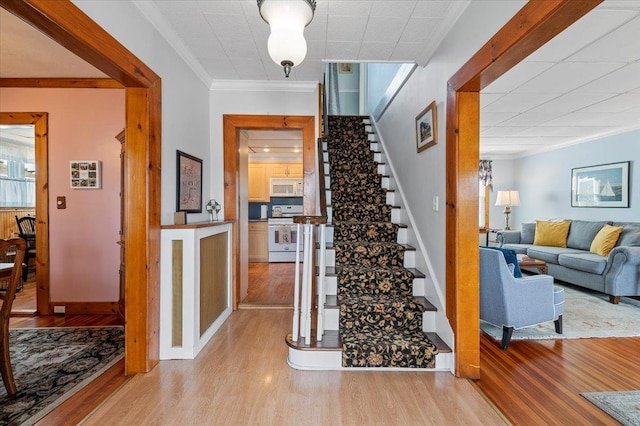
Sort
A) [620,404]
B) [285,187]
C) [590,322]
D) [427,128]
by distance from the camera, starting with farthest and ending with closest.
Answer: [285,187] < [590,322] < [427,128] < [620,404]

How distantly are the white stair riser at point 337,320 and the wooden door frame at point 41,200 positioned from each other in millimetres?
3367

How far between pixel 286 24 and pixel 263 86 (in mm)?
2149

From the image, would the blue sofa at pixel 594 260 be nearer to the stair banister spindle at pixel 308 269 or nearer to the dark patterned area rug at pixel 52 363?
the stair banister spindle at pixel 308 269

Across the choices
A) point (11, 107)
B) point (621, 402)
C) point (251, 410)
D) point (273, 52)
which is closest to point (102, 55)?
point (273, 52)

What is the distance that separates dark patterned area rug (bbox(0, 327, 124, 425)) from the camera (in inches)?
74.9

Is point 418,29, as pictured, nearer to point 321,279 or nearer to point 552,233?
point 321,279

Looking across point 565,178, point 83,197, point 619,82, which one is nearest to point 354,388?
point 83,197

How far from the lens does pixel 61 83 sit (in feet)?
11.6

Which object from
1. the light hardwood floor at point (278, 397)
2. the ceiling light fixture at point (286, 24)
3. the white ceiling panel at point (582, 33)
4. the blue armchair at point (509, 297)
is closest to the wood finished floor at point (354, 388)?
the light hardwood floor at point (278, 397)

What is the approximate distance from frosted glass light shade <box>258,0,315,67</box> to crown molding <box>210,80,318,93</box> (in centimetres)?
200

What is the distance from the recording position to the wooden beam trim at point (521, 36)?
1318 millimetres

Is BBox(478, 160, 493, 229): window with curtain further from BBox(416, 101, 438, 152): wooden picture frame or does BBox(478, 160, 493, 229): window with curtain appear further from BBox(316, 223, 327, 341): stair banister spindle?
BBox(316, 223, 327, 341): stair banister spindle

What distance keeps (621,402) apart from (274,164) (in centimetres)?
654

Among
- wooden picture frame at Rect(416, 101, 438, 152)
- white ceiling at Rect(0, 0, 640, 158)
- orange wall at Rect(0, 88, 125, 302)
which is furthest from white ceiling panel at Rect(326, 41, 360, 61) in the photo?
orange wall at Rect(0, 88, 125, 302)
